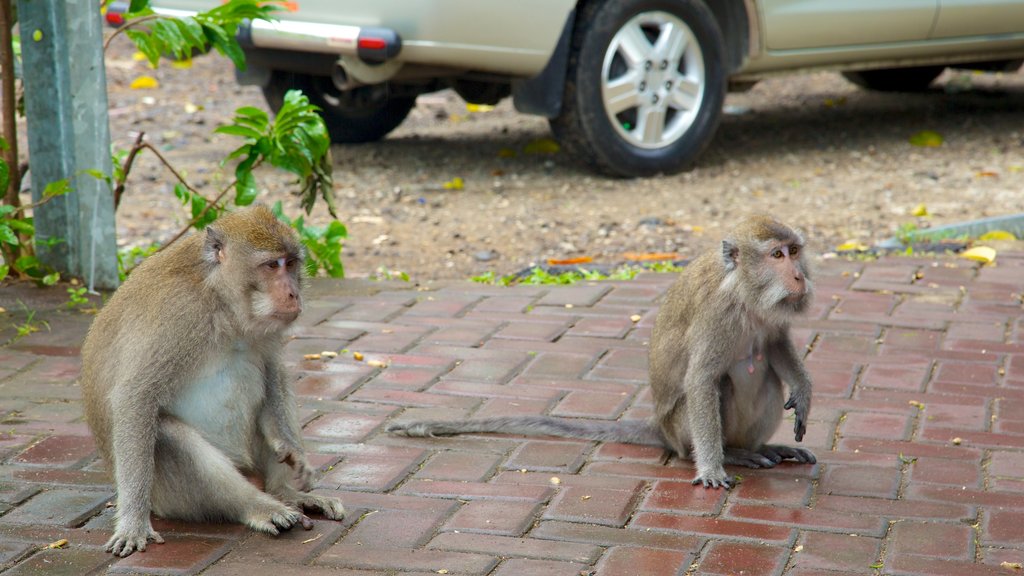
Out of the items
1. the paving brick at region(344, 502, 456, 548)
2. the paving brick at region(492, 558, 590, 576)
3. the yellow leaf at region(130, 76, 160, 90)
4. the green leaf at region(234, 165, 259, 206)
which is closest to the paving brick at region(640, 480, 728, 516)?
the paving brick at region(492, 558, 590, 576)

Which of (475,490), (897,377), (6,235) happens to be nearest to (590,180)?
(897,377)

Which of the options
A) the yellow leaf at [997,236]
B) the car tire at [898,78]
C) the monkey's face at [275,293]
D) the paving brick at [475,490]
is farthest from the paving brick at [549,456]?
the car tire at [898,78]

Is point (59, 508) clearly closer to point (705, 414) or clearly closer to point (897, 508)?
point (705, 414)

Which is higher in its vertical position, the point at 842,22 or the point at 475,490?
the point at 842,22

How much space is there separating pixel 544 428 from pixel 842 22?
4964 mm

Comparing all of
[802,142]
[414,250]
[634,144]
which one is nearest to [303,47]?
[414,250]

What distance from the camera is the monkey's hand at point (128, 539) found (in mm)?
3496

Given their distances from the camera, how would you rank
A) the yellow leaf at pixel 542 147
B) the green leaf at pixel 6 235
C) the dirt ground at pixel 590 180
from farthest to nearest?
the yellow leaf at pixel 542 147
the dirt ground at pixel 590 180
the green leaf at pixel 6 235

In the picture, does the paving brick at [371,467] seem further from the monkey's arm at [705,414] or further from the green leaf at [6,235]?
the green leaf at [6,235]

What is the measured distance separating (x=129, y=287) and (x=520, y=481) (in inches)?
50.8

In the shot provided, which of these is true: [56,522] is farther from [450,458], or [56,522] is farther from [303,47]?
[303,47]

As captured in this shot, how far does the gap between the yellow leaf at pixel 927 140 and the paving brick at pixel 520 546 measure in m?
6.55

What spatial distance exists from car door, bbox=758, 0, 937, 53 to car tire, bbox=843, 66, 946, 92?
2.53 metres

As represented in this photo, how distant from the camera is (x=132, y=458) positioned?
139 inches
